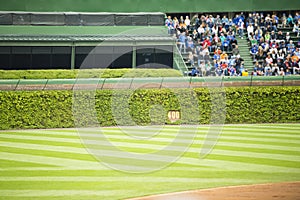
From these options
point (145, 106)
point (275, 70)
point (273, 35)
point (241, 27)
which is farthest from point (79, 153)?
point (241, 27)

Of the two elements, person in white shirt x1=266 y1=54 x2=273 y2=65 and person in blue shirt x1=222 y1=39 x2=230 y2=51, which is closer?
person in white shirt x1=266 y1=54 x2=273 y2=65

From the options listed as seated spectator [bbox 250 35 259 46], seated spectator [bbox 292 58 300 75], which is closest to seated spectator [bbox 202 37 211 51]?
seated spectator [bbox 250 35 259 46]

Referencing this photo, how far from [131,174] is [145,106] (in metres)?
14.7

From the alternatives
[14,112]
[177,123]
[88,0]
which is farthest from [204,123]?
[88,0]

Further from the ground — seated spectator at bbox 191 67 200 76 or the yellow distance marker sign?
seated spectator at bbox 191 67 200 76

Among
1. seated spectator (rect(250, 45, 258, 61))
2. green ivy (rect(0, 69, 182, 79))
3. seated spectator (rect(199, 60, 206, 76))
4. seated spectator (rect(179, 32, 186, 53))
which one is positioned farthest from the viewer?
seated spectator (rect(179, 32, 186, 53))

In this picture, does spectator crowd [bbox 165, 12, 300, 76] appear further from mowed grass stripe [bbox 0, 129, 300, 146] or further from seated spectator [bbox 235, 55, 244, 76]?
mowed grass stripe [bbox 0, 129, 300, 146]

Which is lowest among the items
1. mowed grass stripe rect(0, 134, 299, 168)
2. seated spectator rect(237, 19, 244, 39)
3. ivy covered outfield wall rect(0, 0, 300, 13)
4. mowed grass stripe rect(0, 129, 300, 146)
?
mowed grass stripe rect(0, 129, 300, 146)

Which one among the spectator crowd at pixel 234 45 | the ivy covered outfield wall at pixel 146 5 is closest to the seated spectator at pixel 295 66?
the spectator crowd at pixel 234 45

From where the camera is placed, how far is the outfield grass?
8867 mm

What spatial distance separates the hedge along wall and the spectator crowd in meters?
6.69

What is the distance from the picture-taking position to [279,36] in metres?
38.1

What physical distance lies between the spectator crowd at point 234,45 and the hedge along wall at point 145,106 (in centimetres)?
669

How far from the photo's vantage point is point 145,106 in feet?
82.2
